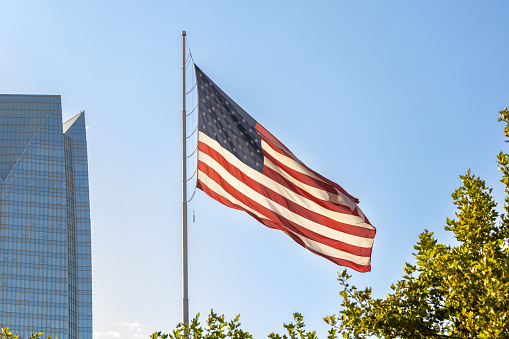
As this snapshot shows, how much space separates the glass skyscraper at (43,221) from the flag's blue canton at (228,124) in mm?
127867

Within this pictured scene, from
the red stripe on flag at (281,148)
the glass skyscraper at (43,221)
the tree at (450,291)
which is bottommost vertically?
the tree at (450,291)

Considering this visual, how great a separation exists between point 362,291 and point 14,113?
164666 millimetres

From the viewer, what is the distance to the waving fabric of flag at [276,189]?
16.7 metres

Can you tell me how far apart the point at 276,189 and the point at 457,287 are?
5.45m

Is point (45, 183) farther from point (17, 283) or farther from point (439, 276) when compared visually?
point (439, 276)

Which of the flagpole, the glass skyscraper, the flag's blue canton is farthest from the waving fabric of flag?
the glass skyscraper

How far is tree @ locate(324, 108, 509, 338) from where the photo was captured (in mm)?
12141

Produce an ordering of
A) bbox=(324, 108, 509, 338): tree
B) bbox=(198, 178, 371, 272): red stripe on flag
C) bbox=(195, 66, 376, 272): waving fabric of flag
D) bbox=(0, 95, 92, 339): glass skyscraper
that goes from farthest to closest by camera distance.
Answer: bbox=(0, 95, 92, 339): glass skyscraper < bbox=(195, 66, 376, 272): waving fabric of flag < bbox=(198, 178, 371, 272): red stripe on flag < bbox=(324, 108, 509, 338): tree

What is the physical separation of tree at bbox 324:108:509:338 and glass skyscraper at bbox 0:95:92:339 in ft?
432

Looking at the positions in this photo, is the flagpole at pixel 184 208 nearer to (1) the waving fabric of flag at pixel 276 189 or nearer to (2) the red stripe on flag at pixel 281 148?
(1) the waving fabric of flag at pixel 276 189

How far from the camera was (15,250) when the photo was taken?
14588cm

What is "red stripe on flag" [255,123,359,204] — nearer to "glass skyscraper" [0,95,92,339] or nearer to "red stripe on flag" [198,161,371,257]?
"red stripe on flag" [198,161,371,257]

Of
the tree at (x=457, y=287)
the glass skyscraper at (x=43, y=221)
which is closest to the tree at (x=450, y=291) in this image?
the tree at (x=457, y=287)

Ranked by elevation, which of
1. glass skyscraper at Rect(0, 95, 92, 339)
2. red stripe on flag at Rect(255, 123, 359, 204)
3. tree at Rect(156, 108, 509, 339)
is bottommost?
tree at Rect(156, 108, 509, 339)
